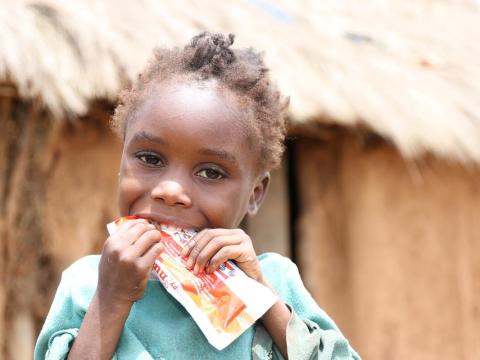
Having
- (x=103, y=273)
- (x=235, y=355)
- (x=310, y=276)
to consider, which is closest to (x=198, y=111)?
(x=103, y=273)

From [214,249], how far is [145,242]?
5.7 inches

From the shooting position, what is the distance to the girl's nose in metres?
1.83

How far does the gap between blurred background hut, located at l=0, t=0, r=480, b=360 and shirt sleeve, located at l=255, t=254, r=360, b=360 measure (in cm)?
180

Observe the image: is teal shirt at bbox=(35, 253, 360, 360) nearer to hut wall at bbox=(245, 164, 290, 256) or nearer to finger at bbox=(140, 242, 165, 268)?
finger at bbox=(140, 242, 165, 268)

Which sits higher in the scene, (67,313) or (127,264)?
(127,264)

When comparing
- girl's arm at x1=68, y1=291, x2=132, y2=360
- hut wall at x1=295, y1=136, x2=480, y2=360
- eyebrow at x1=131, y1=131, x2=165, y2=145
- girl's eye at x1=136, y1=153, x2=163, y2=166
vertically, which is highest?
eyebrow at x1=131, y1=131, x2=165, y2=145

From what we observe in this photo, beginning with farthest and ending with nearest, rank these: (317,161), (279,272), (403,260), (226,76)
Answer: (317,161)
(403,260)
(279,272)
(226,76)

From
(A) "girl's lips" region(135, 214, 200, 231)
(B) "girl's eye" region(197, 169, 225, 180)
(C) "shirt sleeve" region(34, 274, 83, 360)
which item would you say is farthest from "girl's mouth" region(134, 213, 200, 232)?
(C) "shirt sleeve" region(34, 274, 83, 360)

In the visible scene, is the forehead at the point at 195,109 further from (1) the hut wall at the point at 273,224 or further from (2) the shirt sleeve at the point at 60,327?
(1) the hut wall at the point at 273,224

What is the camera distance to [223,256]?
184 centimetres

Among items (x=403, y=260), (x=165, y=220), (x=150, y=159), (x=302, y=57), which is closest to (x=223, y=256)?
(x=165, y=220)

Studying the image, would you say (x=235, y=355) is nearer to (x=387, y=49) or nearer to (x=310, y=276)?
(x=310, y=276)

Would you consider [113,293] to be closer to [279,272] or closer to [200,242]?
[200,242]

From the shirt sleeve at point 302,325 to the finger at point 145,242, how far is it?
13.4 inches
